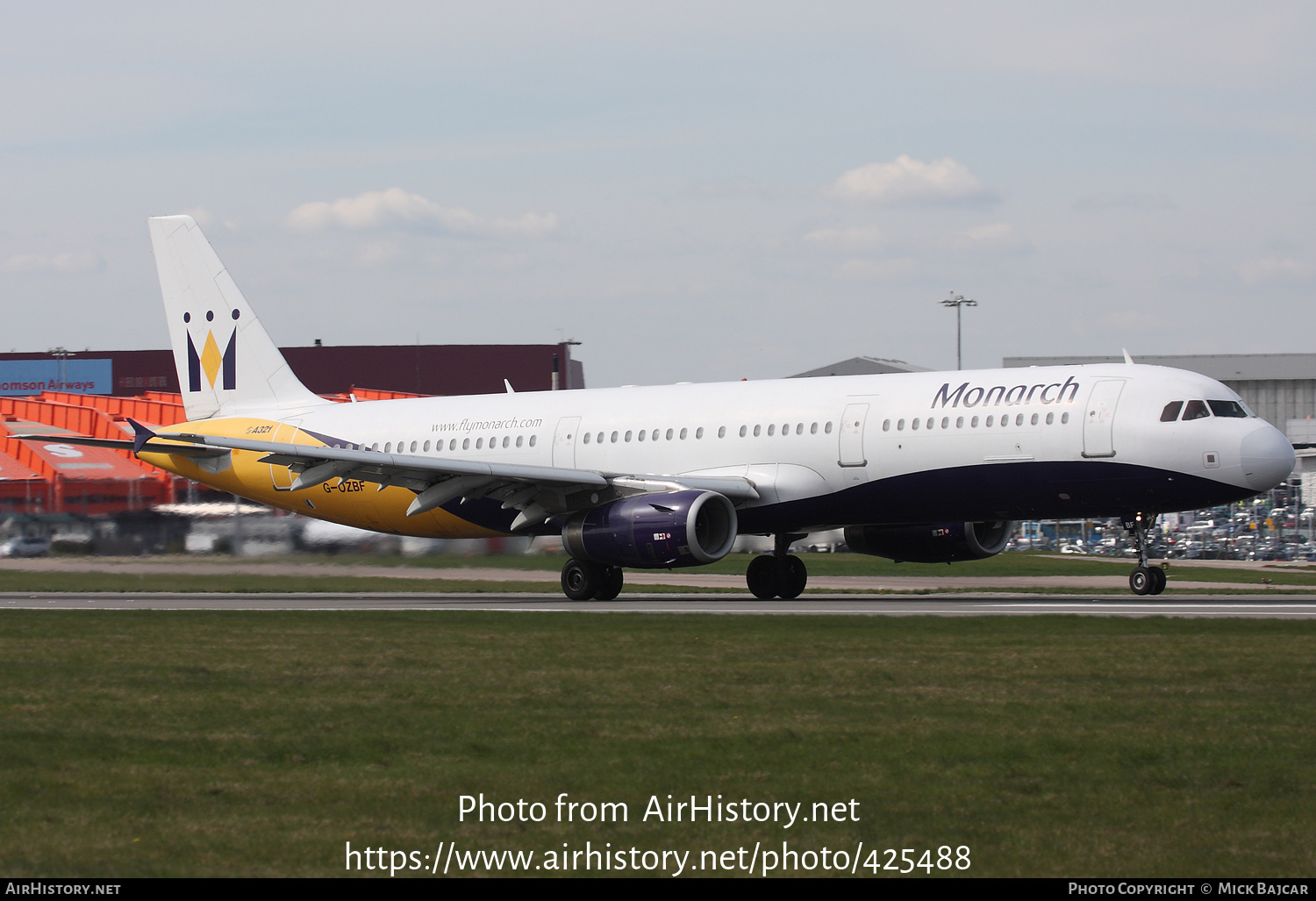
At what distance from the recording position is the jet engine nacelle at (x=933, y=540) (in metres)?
29.0

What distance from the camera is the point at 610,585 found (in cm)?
2839

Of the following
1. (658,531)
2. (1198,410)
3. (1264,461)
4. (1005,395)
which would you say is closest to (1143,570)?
(1264,461)

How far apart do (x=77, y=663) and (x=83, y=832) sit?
26.9 feet

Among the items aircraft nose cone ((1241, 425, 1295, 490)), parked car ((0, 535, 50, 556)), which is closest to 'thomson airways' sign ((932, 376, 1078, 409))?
aircraft nose cone ((1241, 425, 1295, 490))

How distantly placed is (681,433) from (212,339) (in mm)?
12835

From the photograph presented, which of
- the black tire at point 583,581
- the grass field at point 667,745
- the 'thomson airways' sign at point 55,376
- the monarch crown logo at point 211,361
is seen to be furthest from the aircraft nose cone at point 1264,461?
the 'thomson airways' sign at point 55,376

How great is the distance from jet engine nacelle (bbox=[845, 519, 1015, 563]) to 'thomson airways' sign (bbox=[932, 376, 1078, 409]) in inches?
137

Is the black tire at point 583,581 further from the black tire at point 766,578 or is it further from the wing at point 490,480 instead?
the black tire at point 766,578

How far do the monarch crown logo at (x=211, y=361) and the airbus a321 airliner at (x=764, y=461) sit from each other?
122 centimetres

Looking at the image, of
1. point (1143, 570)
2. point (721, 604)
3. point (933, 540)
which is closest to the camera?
point (1143, 570)

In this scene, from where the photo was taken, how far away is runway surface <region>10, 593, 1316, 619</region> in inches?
894

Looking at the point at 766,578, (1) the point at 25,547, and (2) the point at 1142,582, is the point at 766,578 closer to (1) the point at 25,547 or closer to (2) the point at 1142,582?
(2) the point at 1142,582

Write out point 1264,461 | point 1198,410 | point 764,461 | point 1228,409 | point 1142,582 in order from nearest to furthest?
point 1264,461, point 1198,410, point 1228,409, point 1142,582, point 764,461

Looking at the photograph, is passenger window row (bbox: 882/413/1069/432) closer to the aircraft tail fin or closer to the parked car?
the aircraft tail fin
